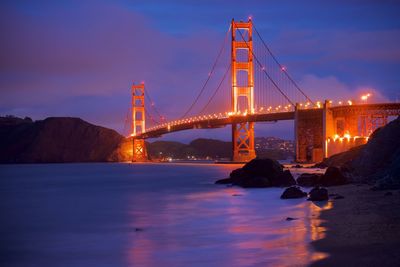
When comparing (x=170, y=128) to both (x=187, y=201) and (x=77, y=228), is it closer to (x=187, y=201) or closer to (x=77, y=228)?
(x=187, y=201)

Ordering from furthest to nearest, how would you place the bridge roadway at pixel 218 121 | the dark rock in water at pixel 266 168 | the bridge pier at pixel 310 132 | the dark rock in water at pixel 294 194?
the bridge roadway at pixel 218 121
the bridge pier at pixel 310 132
the dark rock in water at pixel 266 168
the dark rock in water at pixel 294 194

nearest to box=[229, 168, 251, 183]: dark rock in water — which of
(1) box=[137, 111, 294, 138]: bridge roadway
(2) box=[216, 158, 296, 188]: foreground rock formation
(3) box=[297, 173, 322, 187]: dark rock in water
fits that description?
(2) box=[216, 158, 296, 188]: foreground rock formation

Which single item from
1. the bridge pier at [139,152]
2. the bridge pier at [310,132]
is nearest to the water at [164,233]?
the bridge pier at [310,132]

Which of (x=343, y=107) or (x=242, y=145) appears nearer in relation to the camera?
(x=343, y=107)

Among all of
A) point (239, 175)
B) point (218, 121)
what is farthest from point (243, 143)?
point (239, 175)

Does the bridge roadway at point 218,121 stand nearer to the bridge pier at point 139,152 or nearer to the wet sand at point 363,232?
the bridge pier at point 139,152

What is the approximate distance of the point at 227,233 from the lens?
37.6 feet

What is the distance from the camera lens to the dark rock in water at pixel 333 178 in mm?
21547

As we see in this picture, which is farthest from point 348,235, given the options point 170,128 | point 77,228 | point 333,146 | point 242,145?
point 170,128

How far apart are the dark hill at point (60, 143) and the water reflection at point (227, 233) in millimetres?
90750

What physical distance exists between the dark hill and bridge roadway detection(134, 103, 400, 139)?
31.3 m

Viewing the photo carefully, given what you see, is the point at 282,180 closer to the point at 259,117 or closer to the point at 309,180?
the point at 309,180

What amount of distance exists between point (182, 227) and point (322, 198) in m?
5.39

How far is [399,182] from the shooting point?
54.1ft
